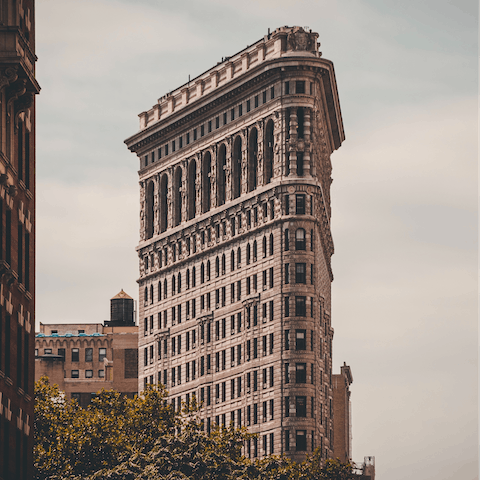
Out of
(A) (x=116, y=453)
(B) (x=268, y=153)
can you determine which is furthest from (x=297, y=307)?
(A) (x=116, y=453)

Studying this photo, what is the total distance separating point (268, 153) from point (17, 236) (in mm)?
117432

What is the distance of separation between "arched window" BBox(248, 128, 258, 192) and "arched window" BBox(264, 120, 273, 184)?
113 inches

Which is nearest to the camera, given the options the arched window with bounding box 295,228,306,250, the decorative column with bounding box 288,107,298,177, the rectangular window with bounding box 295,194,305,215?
the arched window with bounding box 295,228,306,250

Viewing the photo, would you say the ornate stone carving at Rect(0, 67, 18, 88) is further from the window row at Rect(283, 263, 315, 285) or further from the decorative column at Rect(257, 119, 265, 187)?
the decorative column at Rect(257, 119, 265, 187)

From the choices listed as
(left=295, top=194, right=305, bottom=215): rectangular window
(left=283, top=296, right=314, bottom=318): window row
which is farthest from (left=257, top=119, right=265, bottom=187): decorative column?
(left=283, top=296, right=314, bottom=318): window row

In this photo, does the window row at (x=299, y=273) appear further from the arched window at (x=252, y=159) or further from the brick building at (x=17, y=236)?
the brick building at (x=17, y=236)

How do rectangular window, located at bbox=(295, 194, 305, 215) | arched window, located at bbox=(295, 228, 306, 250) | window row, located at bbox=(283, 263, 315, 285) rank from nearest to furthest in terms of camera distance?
window row, located at bbox=(283, 263, 315, 285), arched window, located at bbox=(295, 228, 306, 250), rectangular window, located at bbox=(295, 194, 305, 215)

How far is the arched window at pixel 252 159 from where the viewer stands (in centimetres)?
19712

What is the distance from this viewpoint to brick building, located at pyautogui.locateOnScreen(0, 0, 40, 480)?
7469 cm

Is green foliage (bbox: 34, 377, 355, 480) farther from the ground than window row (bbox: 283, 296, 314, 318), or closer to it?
closer to it

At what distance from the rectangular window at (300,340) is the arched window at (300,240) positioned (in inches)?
383

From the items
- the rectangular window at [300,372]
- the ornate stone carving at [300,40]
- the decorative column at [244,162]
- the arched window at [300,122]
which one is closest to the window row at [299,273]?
the rectangular window at [300,372]

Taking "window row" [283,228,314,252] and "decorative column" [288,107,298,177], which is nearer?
"window row" [283,228,314,252]

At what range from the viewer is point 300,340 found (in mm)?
184125
